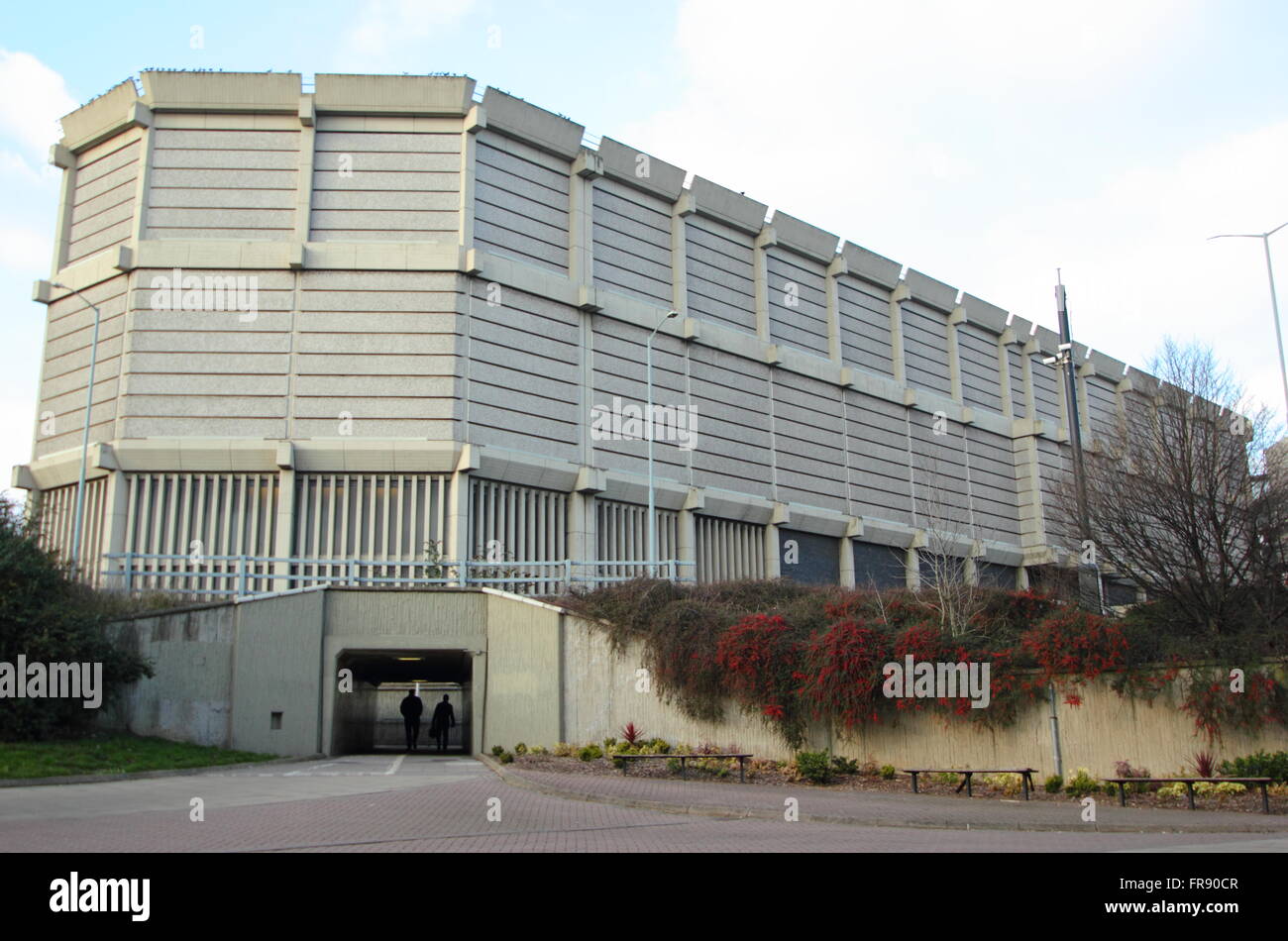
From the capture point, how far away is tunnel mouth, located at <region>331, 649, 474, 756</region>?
95.9 feet

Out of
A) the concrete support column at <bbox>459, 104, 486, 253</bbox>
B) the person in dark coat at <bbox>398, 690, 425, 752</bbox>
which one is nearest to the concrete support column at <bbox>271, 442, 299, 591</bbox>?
the person in dark coat at <bbox>398, 690, 425, 752</bbox>

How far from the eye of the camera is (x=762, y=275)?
45500 millimetres

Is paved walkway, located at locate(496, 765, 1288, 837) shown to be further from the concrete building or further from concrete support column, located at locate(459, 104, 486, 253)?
concrete support column, located at locate(459, 104, 486, 253)

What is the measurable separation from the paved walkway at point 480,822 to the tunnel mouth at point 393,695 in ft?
34.4

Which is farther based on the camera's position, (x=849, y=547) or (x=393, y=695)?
(x=393, y=695)

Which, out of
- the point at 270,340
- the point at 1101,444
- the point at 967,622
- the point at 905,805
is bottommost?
the point at 905,805

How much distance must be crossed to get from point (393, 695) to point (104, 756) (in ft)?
90.9

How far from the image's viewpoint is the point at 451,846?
10492 millimetres

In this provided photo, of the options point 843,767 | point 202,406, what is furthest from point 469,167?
point 843,767

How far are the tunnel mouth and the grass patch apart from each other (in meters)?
4.53

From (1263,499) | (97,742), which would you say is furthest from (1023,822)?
(97,742)

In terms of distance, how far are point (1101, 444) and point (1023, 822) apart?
14.9 m

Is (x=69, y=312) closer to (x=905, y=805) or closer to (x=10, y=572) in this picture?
(x=10, y=572)

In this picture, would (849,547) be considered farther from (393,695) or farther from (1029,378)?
(393,695)
